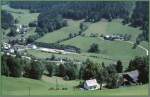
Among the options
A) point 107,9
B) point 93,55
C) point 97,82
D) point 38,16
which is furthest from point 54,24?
point 97,82

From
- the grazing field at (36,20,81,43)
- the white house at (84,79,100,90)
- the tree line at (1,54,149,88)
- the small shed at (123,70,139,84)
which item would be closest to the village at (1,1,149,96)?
the grazing field at (36,20,81,43)

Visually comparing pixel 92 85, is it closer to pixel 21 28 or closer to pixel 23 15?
pixel 21 28

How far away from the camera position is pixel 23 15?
196ft

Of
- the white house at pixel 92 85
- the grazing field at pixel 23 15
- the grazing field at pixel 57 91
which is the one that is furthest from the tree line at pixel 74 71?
the grazing field at pixel 23 15

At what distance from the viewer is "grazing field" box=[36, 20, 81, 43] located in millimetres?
51575

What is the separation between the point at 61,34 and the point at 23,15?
8.94m

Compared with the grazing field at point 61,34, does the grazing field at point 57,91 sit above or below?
above

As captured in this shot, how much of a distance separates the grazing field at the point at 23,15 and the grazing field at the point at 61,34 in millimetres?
4798

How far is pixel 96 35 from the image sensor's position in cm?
5116

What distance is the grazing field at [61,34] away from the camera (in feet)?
169

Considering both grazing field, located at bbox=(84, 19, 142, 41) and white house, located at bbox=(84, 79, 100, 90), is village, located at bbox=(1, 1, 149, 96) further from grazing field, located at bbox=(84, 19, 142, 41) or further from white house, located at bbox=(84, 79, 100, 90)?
white house, located at bbox=(84, 79, 100, 90)

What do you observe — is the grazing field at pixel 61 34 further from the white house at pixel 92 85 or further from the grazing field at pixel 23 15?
the white house at pixel 92 85

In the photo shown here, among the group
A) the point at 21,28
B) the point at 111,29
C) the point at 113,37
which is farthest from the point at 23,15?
the point at 113,37

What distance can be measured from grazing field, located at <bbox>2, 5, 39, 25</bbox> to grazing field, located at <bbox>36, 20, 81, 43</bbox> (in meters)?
4.80
